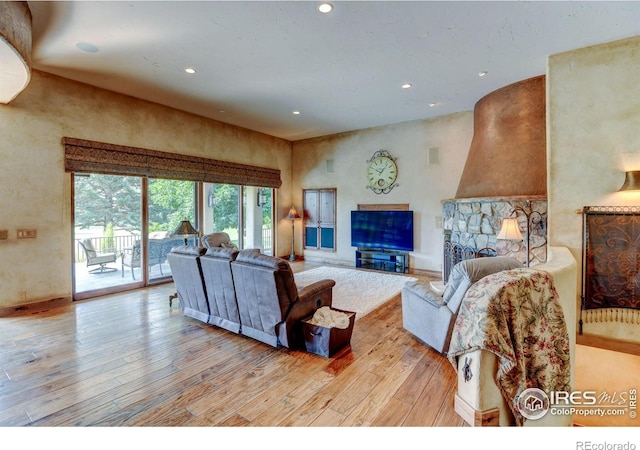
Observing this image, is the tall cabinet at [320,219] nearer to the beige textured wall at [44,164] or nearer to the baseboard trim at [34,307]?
the beige textured wall at [44,164]

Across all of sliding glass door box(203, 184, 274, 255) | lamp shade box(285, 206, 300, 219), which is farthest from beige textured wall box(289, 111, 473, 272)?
sliding glass door box(203, 184, 274, 255)

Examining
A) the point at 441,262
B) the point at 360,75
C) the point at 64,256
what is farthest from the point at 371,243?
the point at 64,256

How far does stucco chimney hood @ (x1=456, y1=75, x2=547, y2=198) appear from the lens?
14.1 feet

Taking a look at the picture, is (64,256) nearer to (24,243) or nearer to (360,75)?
(24,243)

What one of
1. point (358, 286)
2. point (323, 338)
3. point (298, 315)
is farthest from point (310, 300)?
point (358, 286)

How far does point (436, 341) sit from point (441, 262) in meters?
3.55

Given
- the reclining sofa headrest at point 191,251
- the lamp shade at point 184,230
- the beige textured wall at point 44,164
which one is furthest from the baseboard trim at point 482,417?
the beige textured wall at point 44,164

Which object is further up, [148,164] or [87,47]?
[87,47]

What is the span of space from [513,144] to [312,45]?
3.32m

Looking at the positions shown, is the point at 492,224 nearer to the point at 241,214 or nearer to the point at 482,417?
the point at 482,417

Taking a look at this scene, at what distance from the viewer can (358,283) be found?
18.1ft

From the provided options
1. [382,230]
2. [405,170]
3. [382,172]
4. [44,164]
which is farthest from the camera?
[382,172]

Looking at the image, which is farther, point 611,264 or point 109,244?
point 109,244

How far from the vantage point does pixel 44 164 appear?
13.8ft
